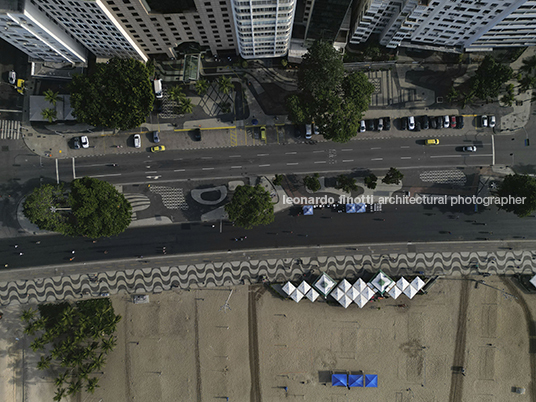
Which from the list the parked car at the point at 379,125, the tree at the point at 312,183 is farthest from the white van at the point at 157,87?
the parked car at the point at 379,125

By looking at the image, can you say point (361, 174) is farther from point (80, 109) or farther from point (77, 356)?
point (77, 356)

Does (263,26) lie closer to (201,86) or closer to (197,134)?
(201,86)

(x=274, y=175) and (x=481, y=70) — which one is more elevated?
(x=481, y=70)

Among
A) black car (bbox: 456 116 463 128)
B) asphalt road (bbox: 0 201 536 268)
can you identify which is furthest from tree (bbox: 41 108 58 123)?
black car (bbox: 456 116 463 128)

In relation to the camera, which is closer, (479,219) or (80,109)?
(80,109)

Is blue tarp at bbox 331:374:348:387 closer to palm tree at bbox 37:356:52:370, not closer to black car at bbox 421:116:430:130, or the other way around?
black car at bbox 421:116:430:130

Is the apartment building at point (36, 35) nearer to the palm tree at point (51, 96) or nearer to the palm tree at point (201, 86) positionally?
the palm tree at point (51, 96)

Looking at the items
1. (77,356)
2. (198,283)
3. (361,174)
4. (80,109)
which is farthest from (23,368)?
(361,174)
